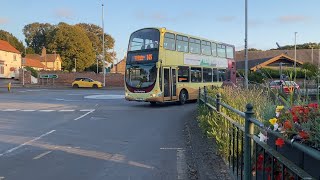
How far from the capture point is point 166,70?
22.4 m

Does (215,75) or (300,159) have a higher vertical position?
(215,75)

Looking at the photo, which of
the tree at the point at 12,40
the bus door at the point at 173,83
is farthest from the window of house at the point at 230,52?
the tree at the point at 12,40

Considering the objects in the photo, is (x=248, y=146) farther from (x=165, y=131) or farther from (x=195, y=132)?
(x=165, y=131)

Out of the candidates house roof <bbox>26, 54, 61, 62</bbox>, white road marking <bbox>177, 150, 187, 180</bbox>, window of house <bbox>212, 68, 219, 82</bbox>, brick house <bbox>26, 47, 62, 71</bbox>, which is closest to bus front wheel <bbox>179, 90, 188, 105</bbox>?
window of house <bbox>212, 68, 219, 82</bbox>

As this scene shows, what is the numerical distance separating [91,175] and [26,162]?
5.86 ft

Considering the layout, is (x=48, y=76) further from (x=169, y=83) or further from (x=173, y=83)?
(x=169, y=83)

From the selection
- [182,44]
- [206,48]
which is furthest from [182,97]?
[206,48]

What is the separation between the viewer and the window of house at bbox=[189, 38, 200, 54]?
967 inches

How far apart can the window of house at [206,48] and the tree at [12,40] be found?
101066 mm

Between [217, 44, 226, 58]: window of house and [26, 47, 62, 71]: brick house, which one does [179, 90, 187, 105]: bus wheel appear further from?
[26, 47, 62, 71]: brick house

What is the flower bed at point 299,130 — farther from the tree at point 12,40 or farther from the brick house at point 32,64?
the tree at point 12,40

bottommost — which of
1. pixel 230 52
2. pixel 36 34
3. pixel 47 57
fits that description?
pixel 230 52

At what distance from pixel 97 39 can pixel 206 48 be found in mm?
80228

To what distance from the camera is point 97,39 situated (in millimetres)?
103250
